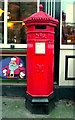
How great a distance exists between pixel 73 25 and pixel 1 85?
2.88 meters

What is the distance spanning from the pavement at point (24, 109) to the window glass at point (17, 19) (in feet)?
6.04

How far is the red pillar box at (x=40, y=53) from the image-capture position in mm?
3975

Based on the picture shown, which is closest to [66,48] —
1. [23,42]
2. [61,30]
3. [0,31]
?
[61,30]

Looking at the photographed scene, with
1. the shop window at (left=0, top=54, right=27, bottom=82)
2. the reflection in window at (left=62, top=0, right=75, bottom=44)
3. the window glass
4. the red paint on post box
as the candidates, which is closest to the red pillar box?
the red paint on post box

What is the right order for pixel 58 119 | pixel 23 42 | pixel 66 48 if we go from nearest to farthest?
pixel 58 119 → pixel 66 48 → pixel 23 42

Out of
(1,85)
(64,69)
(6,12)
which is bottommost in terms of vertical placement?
(1,85)

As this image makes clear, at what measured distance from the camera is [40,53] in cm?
406

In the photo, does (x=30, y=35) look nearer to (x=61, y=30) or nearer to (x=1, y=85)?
(x=61, y=30)

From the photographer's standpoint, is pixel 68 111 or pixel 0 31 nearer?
pixel 68 111

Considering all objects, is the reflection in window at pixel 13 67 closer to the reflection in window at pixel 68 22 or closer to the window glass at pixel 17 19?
the window glass at pixel 17 19

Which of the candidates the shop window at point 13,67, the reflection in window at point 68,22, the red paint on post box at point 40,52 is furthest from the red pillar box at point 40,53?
the reflection in window at point 68,22

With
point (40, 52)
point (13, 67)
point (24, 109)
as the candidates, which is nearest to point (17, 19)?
point (13, 67)

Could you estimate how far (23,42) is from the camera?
541 centimetres

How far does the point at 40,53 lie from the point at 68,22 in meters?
1.71
